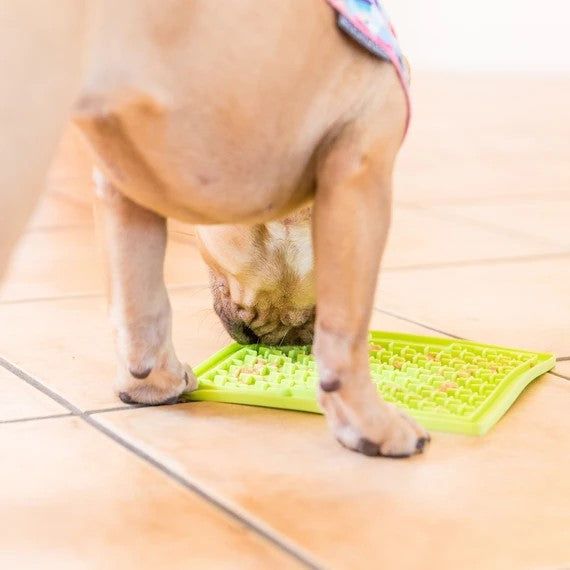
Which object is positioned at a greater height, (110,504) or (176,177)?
(176,177)

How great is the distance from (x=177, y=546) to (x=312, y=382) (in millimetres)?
427

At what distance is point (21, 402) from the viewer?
52.5 inches

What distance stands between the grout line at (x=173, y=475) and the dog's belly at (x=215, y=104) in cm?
24

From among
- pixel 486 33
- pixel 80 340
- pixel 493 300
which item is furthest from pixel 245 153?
pixel 486 33

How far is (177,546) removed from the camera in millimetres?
967

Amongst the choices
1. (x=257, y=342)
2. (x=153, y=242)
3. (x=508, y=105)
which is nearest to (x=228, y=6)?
(x=153, y=242)

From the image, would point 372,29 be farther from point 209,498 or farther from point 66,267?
point 66,267

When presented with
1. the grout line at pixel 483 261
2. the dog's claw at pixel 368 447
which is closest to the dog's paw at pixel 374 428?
the dog's claw at pixel 368 447

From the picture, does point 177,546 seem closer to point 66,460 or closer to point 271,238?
point 66,460

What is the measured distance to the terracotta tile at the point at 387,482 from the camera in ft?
3.17

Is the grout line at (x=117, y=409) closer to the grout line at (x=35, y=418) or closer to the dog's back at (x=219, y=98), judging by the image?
the grout line at (x=35, y=418)

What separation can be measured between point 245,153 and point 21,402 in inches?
16.9

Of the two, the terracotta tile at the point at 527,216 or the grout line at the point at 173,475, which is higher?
the grout line at the point at 173,475

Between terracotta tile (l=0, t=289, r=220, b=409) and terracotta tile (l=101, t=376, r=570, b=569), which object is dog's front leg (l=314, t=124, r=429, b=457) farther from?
terracotta tile (l=0, t=289, r=220, b=409)
